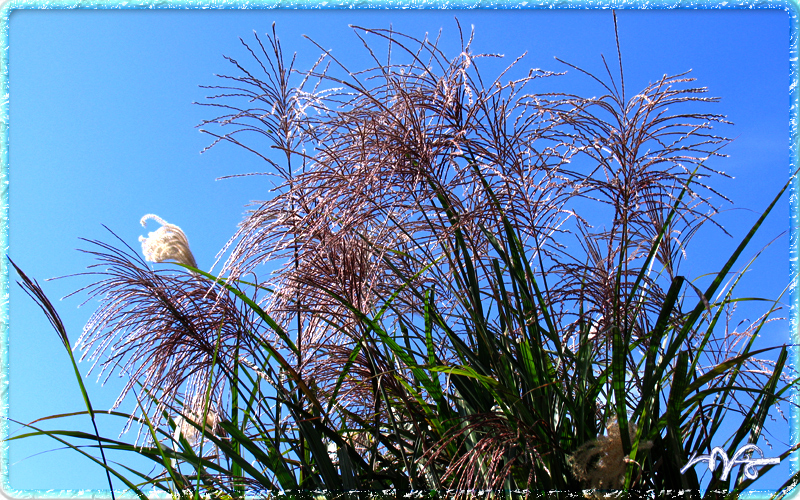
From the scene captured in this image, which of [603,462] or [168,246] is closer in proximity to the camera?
[603,462]

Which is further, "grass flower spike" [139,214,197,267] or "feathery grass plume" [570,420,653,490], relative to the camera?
"grass flower spike" [139,214,197,267]

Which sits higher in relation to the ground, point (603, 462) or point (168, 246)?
point (168, 246)

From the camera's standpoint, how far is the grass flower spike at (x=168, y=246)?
2.67 metres

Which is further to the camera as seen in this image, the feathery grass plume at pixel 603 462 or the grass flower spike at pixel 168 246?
the grass flower spike at pixel 168 246

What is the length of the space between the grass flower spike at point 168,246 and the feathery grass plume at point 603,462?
1.73 m

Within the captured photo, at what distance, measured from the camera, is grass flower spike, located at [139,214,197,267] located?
105 inches

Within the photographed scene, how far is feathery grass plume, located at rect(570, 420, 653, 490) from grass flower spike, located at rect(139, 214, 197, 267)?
5.68ft

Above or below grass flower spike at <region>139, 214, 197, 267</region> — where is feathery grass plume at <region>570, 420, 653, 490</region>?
below

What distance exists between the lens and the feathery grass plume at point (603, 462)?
1873mm

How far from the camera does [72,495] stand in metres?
2.58

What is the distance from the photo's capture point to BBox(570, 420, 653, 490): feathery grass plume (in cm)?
187

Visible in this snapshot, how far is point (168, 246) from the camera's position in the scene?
2.67m

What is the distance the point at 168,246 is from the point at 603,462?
6.18 ft

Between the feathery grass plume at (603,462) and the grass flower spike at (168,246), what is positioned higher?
the grass flower spike at (168,246)
